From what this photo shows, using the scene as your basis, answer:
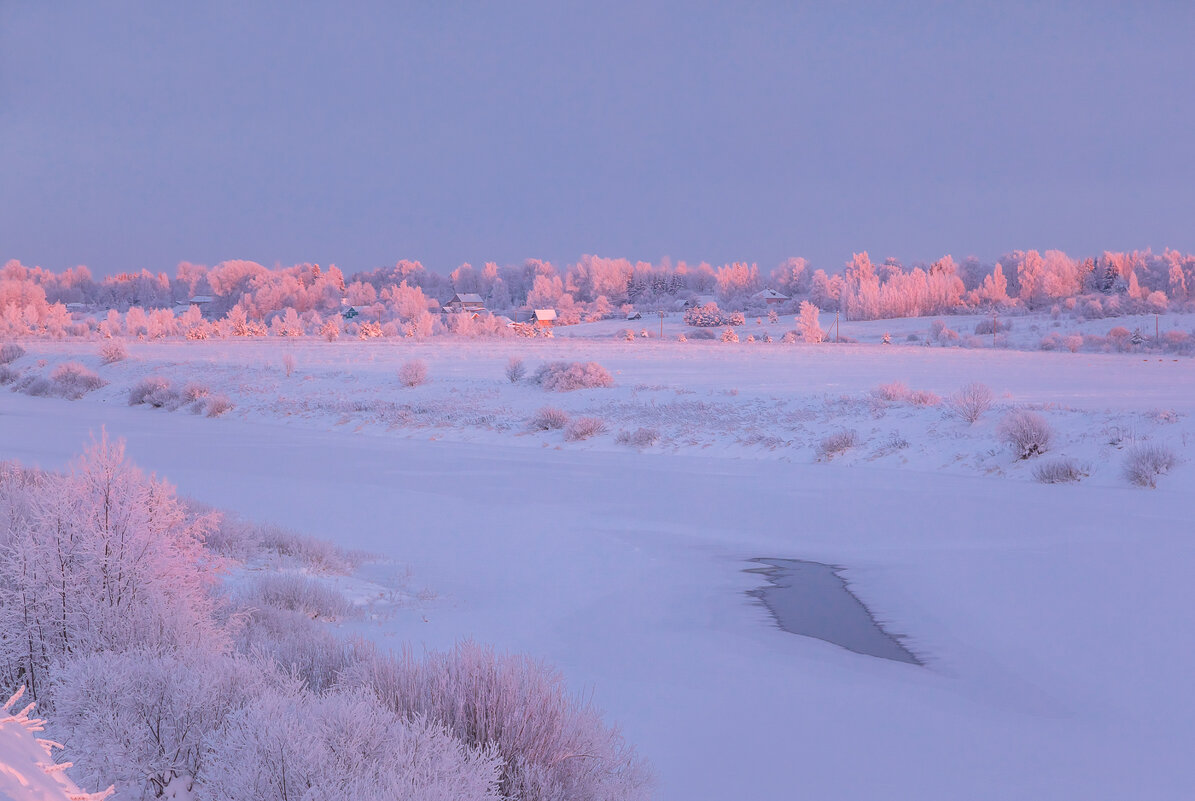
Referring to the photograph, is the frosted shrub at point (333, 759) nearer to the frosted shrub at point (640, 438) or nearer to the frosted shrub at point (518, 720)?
the frosted shrub at point (518, 720)

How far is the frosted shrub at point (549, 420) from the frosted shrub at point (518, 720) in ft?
54.1

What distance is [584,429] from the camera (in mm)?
19703

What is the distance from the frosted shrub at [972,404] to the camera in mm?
17406

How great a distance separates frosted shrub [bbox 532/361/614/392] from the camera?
2459 centimetres

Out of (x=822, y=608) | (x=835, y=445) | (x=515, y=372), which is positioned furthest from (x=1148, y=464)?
(x=515, y=372)

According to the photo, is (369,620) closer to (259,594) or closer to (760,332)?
(259,594)

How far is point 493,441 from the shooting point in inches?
807

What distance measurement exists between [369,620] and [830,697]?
128 inches

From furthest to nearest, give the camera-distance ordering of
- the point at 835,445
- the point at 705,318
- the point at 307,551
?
the point at 705,318 < the point at 835,445 < the point at 307,551

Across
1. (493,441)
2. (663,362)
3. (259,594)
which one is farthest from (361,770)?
(663,362)

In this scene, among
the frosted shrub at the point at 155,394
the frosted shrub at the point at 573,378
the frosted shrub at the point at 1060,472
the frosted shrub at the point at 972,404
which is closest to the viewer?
the frosted shrub at the point at 1060,472

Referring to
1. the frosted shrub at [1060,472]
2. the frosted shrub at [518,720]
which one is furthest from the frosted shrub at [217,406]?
the frosted shrub at [518,720]

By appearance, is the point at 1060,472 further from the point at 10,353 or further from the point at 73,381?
the point at 10,353

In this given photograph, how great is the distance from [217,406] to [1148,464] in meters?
21.3
